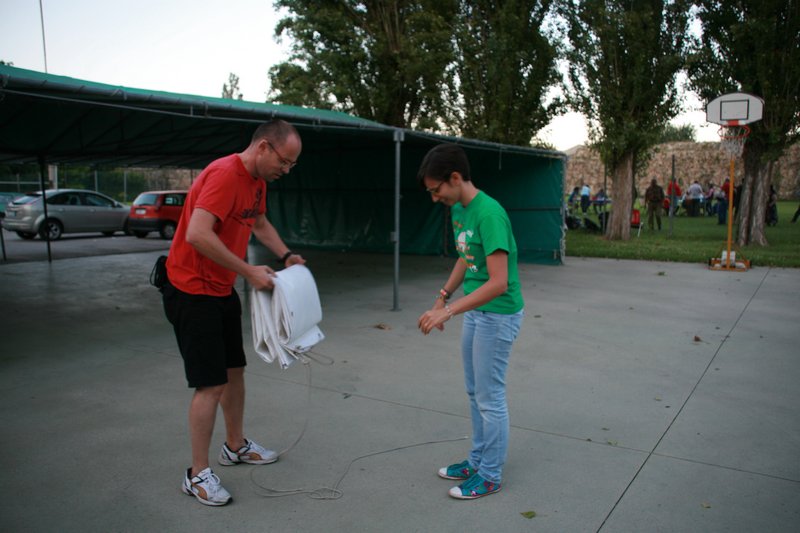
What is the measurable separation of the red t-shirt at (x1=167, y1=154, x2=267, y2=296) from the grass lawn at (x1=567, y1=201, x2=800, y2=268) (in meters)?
13.0

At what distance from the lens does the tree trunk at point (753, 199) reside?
16.5 meters

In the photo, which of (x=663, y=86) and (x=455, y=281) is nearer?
(x=455, y=281)

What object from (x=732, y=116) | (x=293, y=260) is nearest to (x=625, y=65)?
(x=732, y=116)

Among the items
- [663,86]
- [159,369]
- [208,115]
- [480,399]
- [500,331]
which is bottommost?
[159,369]

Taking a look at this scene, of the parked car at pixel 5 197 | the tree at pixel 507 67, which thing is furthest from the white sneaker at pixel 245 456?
the parked car at pixel 5 197

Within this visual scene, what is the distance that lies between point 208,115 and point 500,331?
5.48m

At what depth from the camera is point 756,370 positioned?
5586 millimetres

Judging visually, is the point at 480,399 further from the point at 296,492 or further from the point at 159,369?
the point at 159,369

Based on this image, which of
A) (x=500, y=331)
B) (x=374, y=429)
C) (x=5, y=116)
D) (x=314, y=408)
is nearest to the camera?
(x=500, y=331)

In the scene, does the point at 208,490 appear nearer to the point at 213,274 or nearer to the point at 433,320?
the point at 213,274

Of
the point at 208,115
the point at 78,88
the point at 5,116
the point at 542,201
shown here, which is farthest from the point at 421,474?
the point at 542,201

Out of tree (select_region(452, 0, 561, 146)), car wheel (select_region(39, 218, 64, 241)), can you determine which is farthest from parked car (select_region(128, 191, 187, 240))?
tree (select_region(452, 0, 561, 146))

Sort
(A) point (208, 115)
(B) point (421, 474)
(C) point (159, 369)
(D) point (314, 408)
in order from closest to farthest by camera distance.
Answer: (B) point (421, 474), (D) point (314, 408), (C) point (159, 369), (A) point (208, 115)

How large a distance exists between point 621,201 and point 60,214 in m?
17.4
